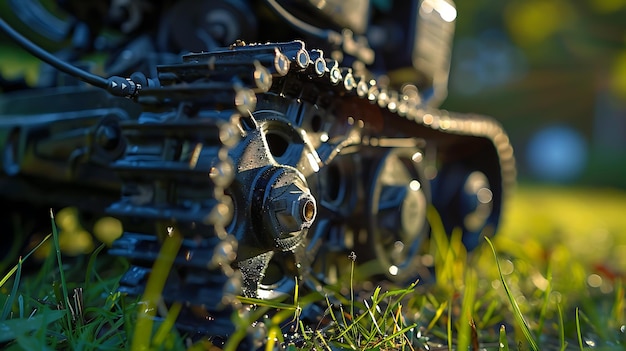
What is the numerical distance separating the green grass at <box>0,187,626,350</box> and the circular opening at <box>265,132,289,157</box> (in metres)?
0.32

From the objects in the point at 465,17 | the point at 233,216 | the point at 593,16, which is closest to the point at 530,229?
the point at 233,216

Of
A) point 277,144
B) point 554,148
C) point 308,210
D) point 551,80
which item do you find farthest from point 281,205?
point 554,148

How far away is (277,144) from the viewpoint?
64.3 inches

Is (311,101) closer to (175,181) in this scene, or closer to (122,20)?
(175,181)

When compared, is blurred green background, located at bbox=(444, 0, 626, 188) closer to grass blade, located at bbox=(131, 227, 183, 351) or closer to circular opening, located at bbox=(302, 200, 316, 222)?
circular opening, located at bbox=(302, 200, 316, 222)

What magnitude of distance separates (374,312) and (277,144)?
463 mm

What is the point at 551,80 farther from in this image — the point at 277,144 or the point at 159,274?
the point at 159,274

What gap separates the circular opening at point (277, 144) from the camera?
5.32 ft

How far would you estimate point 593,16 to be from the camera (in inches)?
591

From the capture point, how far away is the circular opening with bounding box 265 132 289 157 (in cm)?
162

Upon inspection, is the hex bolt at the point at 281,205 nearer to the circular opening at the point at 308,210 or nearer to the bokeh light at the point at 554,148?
the circular opening at the point at 308,210

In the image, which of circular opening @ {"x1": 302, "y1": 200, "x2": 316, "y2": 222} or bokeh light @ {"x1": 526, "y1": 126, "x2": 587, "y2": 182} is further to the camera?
bokeh light @ {"x1": 526, "y1": 126, "x2": 587, "y2": 182}

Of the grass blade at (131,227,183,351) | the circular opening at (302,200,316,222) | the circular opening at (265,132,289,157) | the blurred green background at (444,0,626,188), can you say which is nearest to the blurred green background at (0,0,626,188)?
the blurred green background at (444,0,626,188)

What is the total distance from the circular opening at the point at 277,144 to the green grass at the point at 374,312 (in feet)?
1.04
